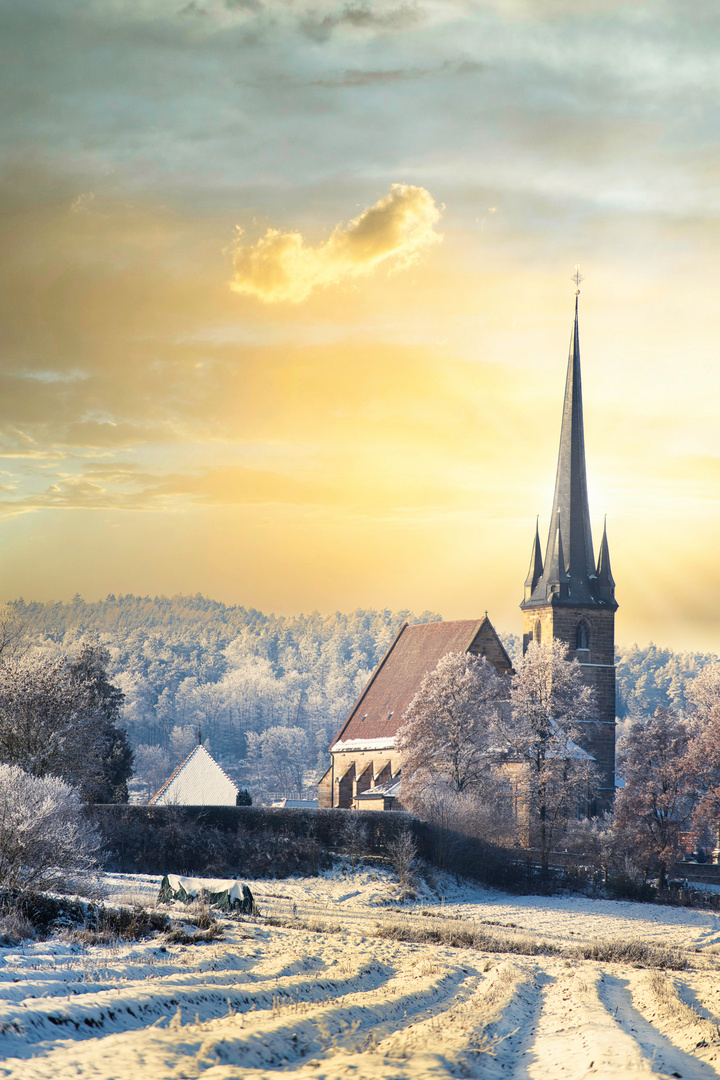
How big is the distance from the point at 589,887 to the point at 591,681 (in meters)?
18.1

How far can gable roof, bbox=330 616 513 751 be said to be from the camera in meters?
57.4

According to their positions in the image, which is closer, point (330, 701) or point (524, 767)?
point (524, 767)

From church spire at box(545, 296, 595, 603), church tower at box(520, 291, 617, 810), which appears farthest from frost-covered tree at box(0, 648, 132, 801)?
church spire at box(545, 296, 595, 603)

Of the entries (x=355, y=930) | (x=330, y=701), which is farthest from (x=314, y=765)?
(x=355, y=930)

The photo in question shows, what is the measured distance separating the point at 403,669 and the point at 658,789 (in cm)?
2097

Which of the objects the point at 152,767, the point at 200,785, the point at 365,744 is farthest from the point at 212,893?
the point at 152,767

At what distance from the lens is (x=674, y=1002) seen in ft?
61.8

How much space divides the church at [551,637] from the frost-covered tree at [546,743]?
932 centimetres

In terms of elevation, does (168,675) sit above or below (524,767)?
above

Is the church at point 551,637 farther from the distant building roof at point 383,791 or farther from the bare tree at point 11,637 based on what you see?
the bare tree at point 11,637

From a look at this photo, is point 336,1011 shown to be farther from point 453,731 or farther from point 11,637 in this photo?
point 11,637

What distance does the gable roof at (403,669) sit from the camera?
5744 cm

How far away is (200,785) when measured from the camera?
50.9 metres

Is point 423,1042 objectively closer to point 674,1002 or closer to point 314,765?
point 674,1002
